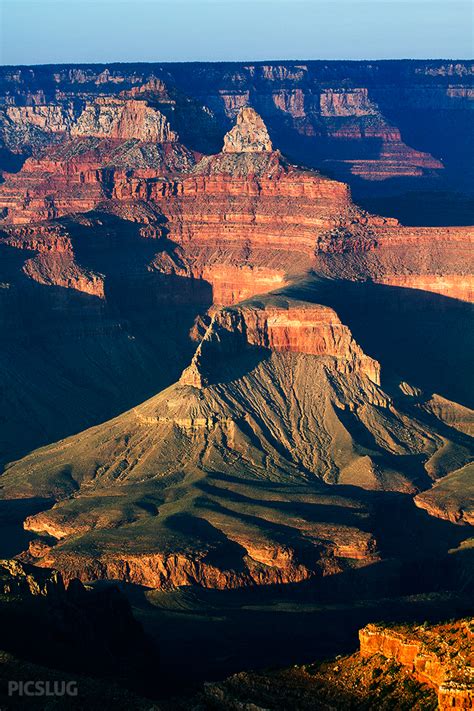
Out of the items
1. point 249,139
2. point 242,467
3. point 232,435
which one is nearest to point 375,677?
point 242,467

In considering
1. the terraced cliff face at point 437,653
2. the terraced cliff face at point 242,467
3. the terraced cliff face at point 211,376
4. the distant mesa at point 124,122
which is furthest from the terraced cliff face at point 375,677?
the distant mesa at point 124,122

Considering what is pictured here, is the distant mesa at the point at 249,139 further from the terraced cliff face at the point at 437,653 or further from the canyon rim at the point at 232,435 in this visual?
the terraced cliff face at the point at 437,653

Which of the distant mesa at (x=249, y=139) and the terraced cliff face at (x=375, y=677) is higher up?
the distant mesa at (x=249, y=139)

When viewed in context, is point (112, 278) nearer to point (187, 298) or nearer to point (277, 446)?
point (187, 298)

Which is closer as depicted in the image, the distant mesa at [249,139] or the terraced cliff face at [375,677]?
the terraced cliff face at [375,677]

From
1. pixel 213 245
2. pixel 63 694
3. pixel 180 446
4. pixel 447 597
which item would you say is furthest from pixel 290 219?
pixel 63 694

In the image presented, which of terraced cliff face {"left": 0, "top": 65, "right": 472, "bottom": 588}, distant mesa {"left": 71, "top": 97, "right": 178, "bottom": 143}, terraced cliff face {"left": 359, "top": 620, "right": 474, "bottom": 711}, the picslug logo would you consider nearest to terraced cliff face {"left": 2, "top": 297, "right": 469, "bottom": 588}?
terraced cliff face {"left": 0, "top": 65, "right": 472, "bottom": 588}

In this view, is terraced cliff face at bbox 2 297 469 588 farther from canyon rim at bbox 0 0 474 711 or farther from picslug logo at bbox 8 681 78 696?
picslug logo at bbox 8 681 78 696
